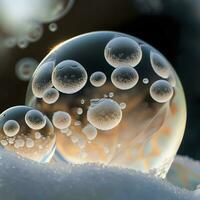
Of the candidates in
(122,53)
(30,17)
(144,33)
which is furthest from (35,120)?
(144,33)

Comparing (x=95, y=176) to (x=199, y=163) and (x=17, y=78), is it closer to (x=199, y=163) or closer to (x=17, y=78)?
(x=199, y=163)

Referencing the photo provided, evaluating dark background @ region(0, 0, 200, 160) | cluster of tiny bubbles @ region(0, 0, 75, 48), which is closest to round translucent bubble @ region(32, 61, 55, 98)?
cluster of tiny bubbles @ region(0, 0, 75, 48)

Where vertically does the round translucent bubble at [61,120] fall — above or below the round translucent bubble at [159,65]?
below

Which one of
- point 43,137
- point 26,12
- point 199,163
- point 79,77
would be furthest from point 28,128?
point 26,12

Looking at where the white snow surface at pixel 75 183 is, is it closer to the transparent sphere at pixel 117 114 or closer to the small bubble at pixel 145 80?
the transparent sphere at pixel 117 114

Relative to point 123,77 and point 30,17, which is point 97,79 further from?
point 30,17

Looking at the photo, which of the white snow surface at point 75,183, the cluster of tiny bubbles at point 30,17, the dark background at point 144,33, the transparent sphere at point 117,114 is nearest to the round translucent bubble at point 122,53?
the transparent sphere at point 117,114
